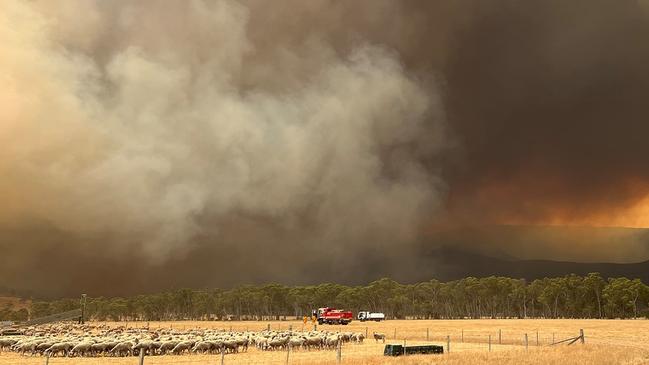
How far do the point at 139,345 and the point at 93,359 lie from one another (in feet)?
12.0

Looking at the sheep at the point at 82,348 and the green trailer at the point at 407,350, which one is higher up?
the green trailer at the point at 407,350

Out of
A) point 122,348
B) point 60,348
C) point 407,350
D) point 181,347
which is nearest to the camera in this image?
point 407,350

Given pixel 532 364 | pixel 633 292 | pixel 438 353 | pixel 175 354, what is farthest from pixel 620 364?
pixel 633 292

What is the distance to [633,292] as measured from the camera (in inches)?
6314

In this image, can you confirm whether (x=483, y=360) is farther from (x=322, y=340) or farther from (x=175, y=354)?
(x=175, y=354)

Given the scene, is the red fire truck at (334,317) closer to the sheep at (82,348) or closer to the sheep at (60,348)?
the sheep at (82,348)

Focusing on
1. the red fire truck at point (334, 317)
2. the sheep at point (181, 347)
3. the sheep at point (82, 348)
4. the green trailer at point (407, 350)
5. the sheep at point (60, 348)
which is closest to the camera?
the green trailer at point (407, 350)

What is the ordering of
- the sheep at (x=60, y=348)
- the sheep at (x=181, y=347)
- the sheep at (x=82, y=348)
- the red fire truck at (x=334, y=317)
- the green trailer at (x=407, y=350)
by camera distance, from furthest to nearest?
1. the red fire truck at (x=334, y=317)
2. the sheep at (x=181, y=347)
3. the sheep at (x=82, y=348)
4. the sheep at (x=60, y=348)
5. the green trailer at (x=407, y=350)

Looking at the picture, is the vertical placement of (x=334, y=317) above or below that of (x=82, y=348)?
below

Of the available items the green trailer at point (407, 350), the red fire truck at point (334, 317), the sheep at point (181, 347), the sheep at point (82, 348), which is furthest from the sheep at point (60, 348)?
the red fire truck at point (334, 317)

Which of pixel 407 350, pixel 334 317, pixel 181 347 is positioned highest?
pixel 407 350

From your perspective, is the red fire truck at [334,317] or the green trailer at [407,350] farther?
the red fire truck at [334,317]

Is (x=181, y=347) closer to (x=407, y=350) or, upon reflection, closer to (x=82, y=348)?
(x=82, y=348)

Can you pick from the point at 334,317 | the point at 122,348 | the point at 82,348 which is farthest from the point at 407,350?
the point at 334,317
